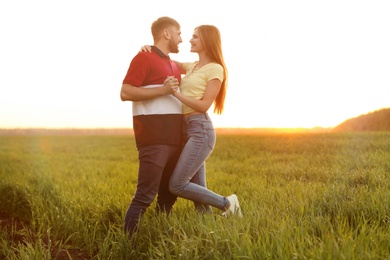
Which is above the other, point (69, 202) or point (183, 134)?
point (183, 134)

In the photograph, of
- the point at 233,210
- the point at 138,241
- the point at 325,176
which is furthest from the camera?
the point at 325,176

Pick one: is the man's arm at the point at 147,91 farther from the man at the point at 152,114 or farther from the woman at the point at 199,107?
the woman at the point at 199,107

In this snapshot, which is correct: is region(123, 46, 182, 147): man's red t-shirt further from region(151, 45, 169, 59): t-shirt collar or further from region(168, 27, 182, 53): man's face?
region(168, 27, 182, 53): man's face

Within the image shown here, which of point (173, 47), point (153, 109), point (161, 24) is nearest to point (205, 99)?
point (153, 109)

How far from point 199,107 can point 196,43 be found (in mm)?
675

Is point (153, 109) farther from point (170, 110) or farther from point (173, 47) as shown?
point (173, 47)

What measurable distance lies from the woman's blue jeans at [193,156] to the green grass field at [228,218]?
26 centimetres

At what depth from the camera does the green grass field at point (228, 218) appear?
3.18 metres

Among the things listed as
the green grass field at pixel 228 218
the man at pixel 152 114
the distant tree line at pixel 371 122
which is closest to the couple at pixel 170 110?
the man at pixel 152 114

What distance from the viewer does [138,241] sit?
411 centimetres

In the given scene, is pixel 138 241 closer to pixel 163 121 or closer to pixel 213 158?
pixel 163 121

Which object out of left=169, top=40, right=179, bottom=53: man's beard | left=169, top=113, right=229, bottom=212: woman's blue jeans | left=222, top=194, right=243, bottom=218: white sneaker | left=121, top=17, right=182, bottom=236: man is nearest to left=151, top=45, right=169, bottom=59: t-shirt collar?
left=121, top=17, right=182, bottom=236: man

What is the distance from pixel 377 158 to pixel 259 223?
17.9 ft

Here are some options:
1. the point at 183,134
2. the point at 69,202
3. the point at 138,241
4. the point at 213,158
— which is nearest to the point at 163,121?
the point at 183,134
